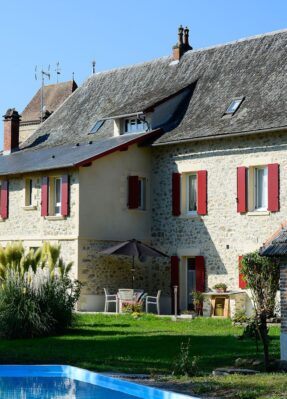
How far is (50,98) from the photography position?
52.0 metres

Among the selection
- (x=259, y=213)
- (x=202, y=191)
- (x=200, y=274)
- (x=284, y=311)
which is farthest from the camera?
(x=202, y=191)

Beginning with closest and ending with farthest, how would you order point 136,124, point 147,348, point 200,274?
point 147,348
point 200,274
point 136,124

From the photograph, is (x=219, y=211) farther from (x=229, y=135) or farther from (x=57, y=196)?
(x=57, y=196)

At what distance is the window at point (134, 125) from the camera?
26.0 meters

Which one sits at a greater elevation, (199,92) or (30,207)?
(199,92)

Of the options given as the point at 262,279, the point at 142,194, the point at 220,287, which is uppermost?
the point at 142,194

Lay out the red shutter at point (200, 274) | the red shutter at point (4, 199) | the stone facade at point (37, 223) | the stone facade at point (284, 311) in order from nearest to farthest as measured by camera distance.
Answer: the stone facade at point (284, 311) → the red shutter at point (200, 274) → the stone facade at point (37, 223) → the red shutter at point (4, 199)

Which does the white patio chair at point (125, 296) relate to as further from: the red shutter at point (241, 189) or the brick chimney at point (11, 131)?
the brick chimney at point (11, 131)

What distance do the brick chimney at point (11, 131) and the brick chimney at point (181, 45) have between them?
641 centimetres

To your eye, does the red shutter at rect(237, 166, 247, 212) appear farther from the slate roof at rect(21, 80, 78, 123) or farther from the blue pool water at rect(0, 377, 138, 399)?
the slate roof at rect(21, 80, 78, 123)

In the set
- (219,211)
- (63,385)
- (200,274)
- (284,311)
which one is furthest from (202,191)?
(63,385)

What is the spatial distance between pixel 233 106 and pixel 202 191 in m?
2.61

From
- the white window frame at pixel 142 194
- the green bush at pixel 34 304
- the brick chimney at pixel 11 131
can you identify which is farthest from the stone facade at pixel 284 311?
the brick chimney at pixel 11 131

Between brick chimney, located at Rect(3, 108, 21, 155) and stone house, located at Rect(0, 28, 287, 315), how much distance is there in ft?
10.1
